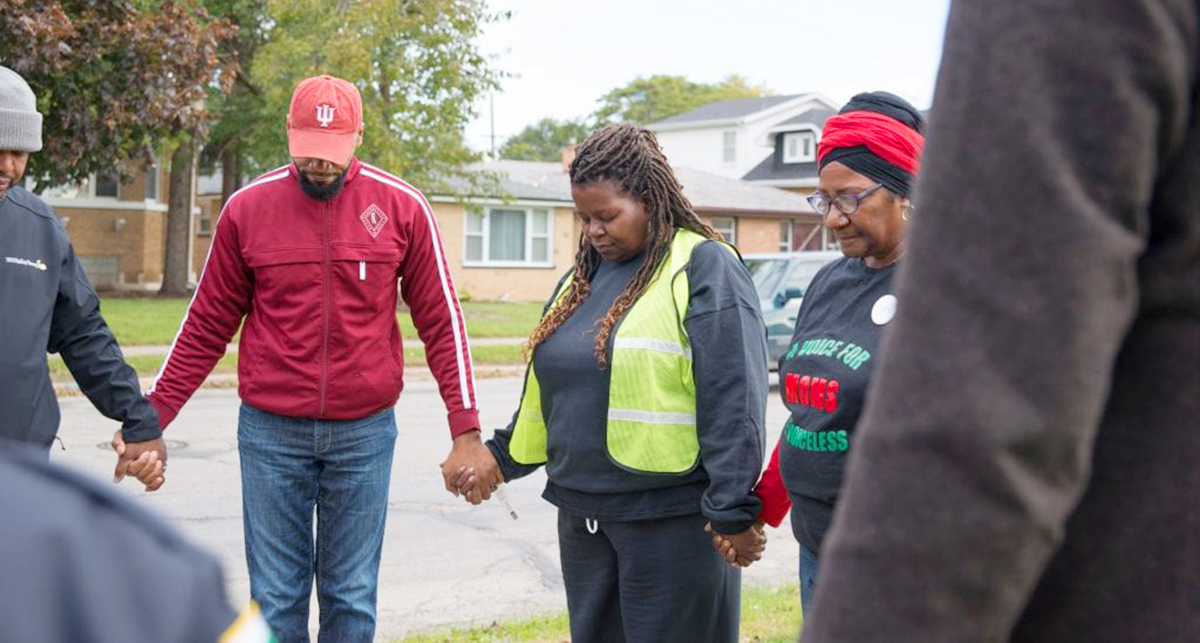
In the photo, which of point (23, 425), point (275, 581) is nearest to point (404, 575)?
point (275, 581)

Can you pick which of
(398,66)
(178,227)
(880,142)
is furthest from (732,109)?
(880,142)

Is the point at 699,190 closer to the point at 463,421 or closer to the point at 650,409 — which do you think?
the point at 463,421

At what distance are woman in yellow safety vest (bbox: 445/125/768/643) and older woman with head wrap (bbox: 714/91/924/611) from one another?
0.65 feet

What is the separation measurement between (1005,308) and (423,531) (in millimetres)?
7030

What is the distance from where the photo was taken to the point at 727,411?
12.4ft

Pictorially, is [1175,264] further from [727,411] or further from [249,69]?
[249,69]

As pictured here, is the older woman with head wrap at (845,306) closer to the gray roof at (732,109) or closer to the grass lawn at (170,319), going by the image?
the grass lawn at (170,319)

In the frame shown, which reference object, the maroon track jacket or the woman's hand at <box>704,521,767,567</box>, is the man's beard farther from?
the woman's hand at <box>704,521,767,567</box>

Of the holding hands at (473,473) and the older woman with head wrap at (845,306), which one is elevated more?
the older woman with head wrap at (845,306)

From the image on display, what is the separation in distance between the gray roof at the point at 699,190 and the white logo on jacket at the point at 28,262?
2995cm

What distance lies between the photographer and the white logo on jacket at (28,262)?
4160mm

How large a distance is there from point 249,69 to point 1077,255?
3061cm

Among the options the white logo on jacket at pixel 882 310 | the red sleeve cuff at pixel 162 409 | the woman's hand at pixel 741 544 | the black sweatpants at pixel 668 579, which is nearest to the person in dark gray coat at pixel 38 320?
the red sleeve cuff at pixel 162 409

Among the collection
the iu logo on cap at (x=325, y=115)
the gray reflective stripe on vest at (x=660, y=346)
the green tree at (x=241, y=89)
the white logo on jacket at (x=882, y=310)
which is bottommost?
the gray reflective stripe on vest at (x=660, y=346)
